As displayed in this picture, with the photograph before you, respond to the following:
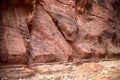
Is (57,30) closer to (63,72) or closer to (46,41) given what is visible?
(46,41)

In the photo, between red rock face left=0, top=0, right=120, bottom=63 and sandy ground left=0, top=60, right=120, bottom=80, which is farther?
red rock face left=0, top=0, right=120, bottom=63

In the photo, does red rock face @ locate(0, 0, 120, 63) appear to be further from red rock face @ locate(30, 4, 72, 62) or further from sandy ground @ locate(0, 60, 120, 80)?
sandy ground @ locate(0, 60, 120, 80)

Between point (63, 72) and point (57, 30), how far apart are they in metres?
2.56

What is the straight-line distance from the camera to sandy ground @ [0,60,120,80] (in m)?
9.21

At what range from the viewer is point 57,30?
12.4 m

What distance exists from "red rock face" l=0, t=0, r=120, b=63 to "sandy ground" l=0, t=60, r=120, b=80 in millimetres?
357

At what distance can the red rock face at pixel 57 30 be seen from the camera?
9.50 metres

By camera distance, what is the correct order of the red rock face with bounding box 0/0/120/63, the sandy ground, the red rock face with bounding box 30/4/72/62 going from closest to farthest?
1. the sandy ground
2. the red rock face with bounding box 0/0/120/63
3. the red rock face with bounding box 30/4/72/62

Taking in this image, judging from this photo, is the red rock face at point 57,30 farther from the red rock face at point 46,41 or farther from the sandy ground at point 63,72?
the sandy ground at point 63,72

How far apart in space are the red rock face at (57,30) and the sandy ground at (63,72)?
14.1 inches

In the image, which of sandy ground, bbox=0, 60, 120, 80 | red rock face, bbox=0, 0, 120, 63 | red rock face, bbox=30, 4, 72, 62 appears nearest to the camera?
sandy ground, bbox=0, 60, 120, 80

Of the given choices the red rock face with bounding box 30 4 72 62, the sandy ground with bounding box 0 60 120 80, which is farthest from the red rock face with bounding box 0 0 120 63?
the sandy ground with bounding box 0 60 120 80

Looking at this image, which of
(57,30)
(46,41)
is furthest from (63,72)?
(57,30)

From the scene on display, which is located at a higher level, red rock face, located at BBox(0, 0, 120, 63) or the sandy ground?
red rock face, located at BBox(0, 0, 120, 63)
